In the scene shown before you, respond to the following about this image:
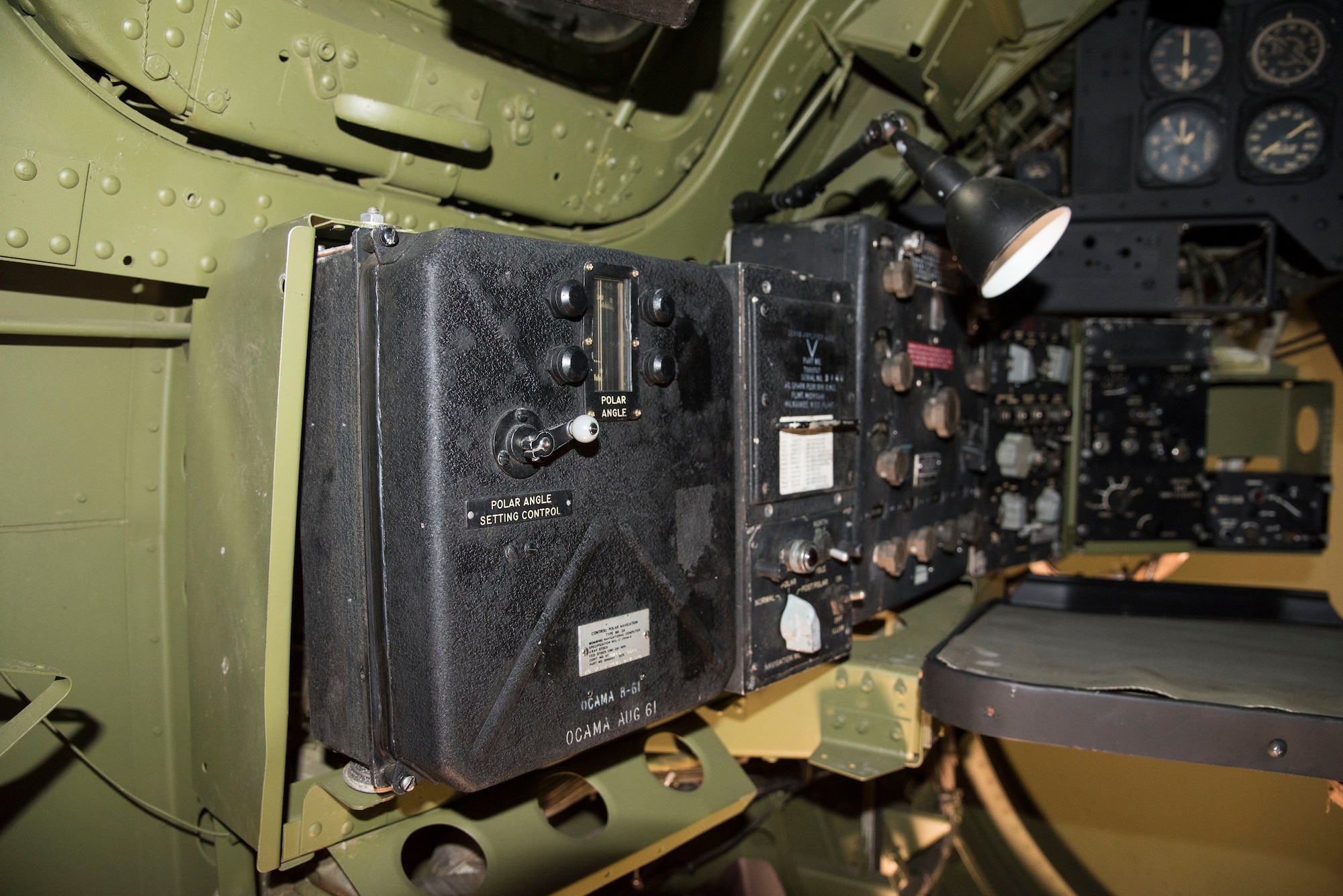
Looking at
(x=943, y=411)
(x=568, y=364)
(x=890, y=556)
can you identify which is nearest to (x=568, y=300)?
(x=568, y=364)

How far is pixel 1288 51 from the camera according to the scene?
3.15 meters

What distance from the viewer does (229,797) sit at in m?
1.47

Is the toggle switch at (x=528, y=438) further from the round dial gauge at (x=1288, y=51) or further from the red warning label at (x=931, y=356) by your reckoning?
the round dial gauge at (x=1288, y=51)

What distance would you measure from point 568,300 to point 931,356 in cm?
139

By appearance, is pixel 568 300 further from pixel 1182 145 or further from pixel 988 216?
pixel 1182 145

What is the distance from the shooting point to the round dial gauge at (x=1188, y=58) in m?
3.22

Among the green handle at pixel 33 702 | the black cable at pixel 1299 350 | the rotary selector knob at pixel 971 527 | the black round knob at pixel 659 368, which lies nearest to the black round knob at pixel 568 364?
the black round knob at pixel 659 368

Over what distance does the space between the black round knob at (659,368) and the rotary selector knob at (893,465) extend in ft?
2.79

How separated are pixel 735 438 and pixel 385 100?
983 millimetres

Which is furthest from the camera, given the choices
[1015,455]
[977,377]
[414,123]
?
[1015,455]

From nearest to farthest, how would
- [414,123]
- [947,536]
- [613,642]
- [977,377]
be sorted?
[613,642] < [414,123] < [947,536] < [977,377]

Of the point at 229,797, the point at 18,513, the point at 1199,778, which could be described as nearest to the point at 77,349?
the point at 18,513

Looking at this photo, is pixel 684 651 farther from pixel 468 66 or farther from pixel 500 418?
pixel 468 66

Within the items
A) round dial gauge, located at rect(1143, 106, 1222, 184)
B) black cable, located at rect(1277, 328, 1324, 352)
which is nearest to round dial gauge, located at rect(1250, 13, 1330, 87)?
round dial gauge, located at rect(1143, 106, 1222, 184)
